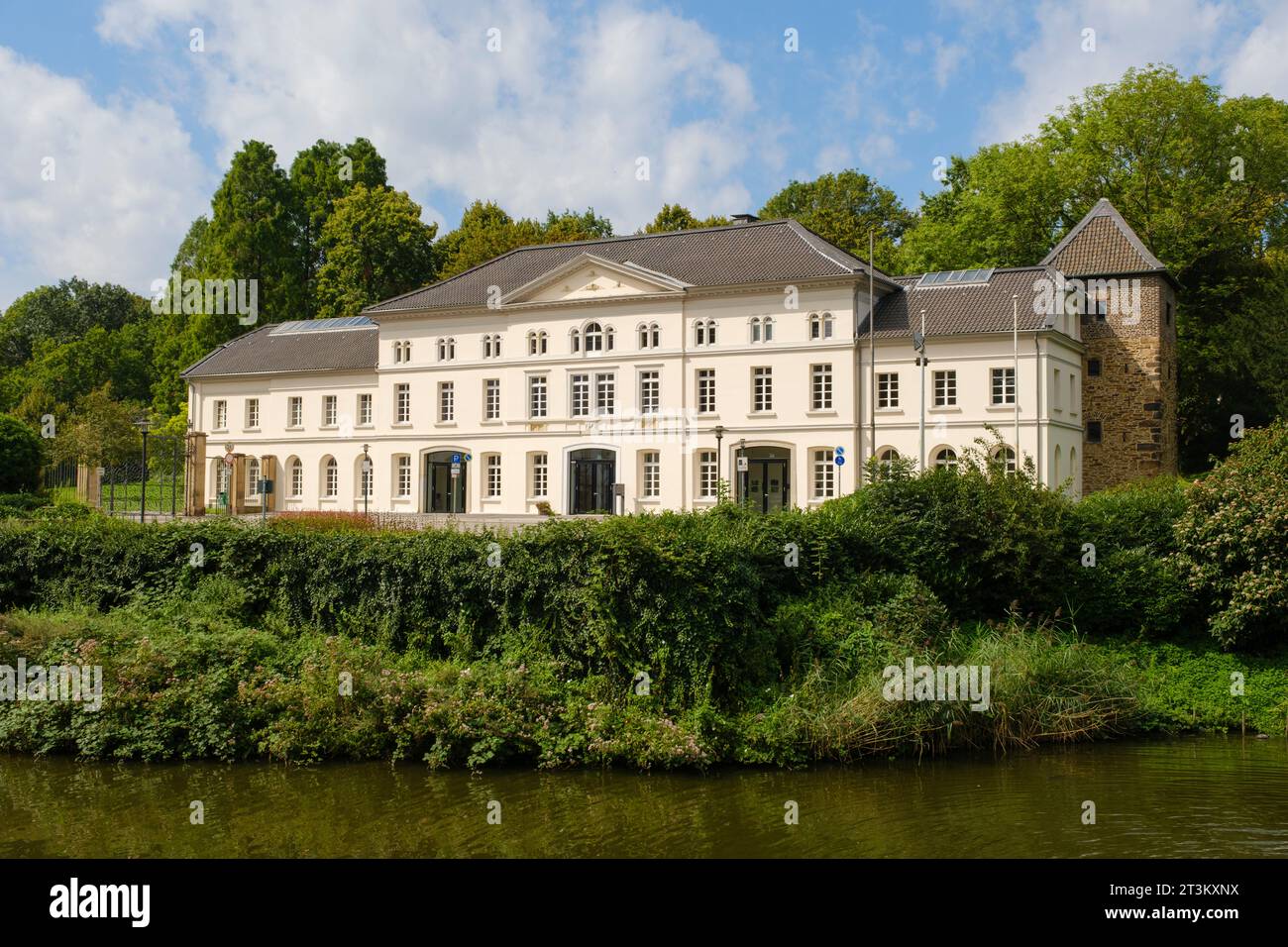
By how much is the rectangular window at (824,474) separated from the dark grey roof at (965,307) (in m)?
4.73

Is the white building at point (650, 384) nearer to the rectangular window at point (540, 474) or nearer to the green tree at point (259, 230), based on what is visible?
the rectangular window at point (540, 474)

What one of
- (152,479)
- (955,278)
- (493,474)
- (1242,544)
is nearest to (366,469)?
(493,474)

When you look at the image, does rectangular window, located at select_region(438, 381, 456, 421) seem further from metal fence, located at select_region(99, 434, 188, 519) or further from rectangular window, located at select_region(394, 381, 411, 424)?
metal fence, located at select_region(99, 434, 188, 519)

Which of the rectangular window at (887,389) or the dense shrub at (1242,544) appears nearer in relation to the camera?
the dense shrub at (1242,544)

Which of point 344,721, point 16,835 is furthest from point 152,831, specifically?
point 344,721

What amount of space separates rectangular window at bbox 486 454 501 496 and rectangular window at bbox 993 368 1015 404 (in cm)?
2065

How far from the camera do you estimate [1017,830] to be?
40.1 ft

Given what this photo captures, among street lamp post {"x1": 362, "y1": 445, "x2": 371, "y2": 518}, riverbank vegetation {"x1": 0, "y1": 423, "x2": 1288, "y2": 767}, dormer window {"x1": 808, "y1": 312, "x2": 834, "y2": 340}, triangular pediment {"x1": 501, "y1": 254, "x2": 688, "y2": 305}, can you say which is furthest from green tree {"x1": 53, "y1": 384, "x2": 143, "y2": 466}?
riverbank vegetation {"x1": 0, "y1": 423, "x2": 1288, "y2": 767}

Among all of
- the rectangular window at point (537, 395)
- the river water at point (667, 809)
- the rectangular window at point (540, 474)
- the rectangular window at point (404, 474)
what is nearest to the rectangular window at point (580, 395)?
the rectangular window at point (537, 395)

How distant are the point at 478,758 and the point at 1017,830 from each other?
644 centimetres

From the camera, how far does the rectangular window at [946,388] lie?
43.0 meters

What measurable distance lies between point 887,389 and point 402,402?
21893 mm

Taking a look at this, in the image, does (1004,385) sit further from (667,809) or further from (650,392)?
(667,809)
